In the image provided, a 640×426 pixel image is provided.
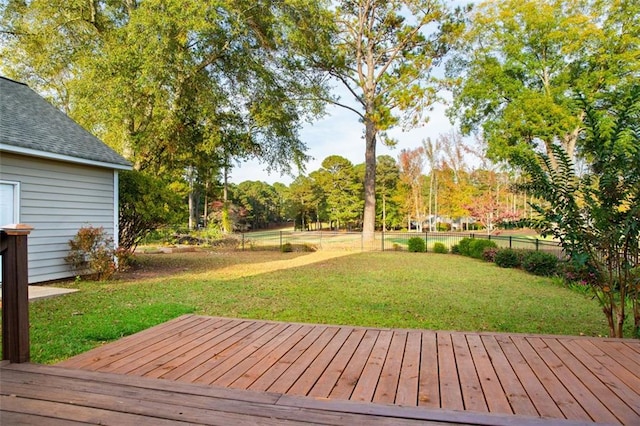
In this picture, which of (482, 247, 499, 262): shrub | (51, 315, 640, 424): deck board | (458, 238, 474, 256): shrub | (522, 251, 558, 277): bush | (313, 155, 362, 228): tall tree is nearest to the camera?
(51, 315, 640, 424): deck board

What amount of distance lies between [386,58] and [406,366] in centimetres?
1588

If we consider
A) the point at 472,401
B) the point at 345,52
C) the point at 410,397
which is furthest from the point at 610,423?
the point at 345,52

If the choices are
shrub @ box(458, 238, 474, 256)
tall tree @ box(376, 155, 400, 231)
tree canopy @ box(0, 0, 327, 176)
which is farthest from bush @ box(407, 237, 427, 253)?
tall tree @ box(376, 155, 400, 231)

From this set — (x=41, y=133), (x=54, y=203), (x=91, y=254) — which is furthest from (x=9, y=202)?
(x=91, y=254)

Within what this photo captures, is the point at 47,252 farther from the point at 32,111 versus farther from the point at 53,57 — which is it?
the point at 53,57

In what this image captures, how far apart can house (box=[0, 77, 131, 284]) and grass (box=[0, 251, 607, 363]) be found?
0.92 metres

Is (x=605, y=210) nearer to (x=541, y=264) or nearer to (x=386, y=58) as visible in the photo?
(x=541, y=264)

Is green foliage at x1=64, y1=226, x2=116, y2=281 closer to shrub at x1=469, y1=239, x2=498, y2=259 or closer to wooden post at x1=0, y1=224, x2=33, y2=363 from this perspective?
wooden post at x1=0, y1=224, x2=33, y2=363

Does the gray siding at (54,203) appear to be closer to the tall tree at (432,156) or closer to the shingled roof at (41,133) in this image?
the shingled roof at (41,133)

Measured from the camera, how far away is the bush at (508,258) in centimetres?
966

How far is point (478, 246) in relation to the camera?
11.7m

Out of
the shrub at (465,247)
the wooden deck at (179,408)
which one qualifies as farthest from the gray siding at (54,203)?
the shrub at (465,247)

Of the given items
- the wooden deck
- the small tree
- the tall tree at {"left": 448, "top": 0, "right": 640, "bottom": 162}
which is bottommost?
the wooden deck

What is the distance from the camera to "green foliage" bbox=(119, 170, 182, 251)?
807 cm
